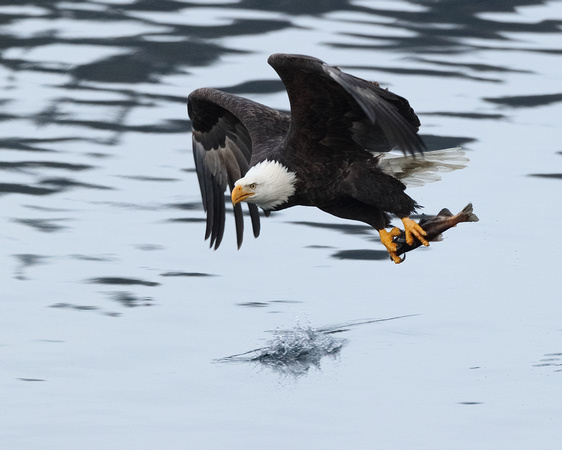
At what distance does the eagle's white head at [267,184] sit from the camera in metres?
8.10

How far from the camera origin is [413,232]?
8.33 metres

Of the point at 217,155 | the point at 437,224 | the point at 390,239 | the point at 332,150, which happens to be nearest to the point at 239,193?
the point at 332,150

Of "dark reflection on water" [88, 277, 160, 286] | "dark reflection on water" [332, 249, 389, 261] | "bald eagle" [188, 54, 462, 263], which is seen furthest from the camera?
"dark reflection on water" [332, 249, 389, 261]

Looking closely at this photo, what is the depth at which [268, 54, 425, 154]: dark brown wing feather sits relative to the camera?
7.46 metres

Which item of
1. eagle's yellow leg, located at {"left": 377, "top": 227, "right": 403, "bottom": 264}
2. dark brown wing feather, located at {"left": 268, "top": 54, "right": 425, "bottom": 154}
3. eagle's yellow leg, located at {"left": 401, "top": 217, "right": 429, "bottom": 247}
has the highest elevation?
dark brown wing feather, located at {"left": 268, "top": 54, "right": 425, "bottom": 154}

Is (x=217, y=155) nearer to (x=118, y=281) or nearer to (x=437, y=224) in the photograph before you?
(x=118, y=281)

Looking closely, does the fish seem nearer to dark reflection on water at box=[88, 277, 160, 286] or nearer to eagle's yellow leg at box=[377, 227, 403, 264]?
eagle's yellow leg at box=[377, 227, 403, 264]

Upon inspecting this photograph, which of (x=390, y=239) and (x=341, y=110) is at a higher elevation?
(x=341, y=110)

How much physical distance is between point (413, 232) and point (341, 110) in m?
0.78

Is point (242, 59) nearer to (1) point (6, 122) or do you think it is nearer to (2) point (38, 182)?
(1) point (6, 122)

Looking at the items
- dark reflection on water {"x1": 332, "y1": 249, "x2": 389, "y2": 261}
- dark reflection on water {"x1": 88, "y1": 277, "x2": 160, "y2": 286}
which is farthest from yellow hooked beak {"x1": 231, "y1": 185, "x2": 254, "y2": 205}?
dark reflection on water {"x1": 332, "y1": 249, "x2": 389, "y2": 261}

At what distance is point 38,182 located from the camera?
39.7ft

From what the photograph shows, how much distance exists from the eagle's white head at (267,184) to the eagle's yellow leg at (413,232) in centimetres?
64

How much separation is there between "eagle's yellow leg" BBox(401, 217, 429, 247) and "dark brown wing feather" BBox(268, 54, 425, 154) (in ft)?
1.33
